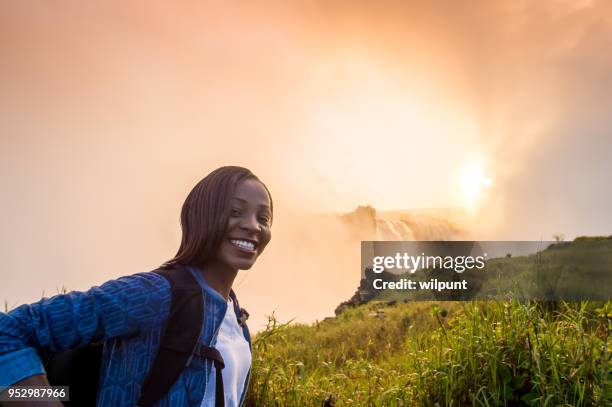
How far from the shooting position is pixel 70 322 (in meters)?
1.44

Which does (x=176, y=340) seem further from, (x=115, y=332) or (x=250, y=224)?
(x=250, y=224)

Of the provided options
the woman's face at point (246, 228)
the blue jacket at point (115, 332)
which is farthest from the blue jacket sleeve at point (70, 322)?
the woman's face at point (246, 228)

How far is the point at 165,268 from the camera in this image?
1771mm

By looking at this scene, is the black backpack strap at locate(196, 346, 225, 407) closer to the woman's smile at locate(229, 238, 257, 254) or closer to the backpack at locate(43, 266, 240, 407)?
the backpack at locate(43, 266, 240, 407)

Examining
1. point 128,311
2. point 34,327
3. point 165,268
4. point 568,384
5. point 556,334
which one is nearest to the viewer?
A: point 34,327

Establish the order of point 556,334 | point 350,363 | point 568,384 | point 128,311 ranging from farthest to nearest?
point 350,363, point 556,334, point 568,384, point 128,311

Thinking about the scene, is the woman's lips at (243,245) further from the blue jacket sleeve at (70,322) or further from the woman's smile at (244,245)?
the blue jacket sleeve at (70,322)

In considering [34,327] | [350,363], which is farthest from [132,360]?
[350,363]

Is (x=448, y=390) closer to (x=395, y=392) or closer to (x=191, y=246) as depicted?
(x=395, y=392)

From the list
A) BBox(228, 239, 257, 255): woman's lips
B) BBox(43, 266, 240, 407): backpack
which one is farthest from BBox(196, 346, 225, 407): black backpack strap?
BBox(228, 239, 257, 255): woman's lips

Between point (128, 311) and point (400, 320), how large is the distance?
8.14m

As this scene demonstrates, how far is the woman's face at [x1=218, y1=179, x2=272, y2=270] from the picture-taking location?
71.6 inches

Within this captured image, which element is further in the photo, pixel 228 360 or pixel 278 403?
pixel 278 403

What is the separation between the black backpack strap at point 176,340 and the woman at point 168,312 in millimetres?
17
